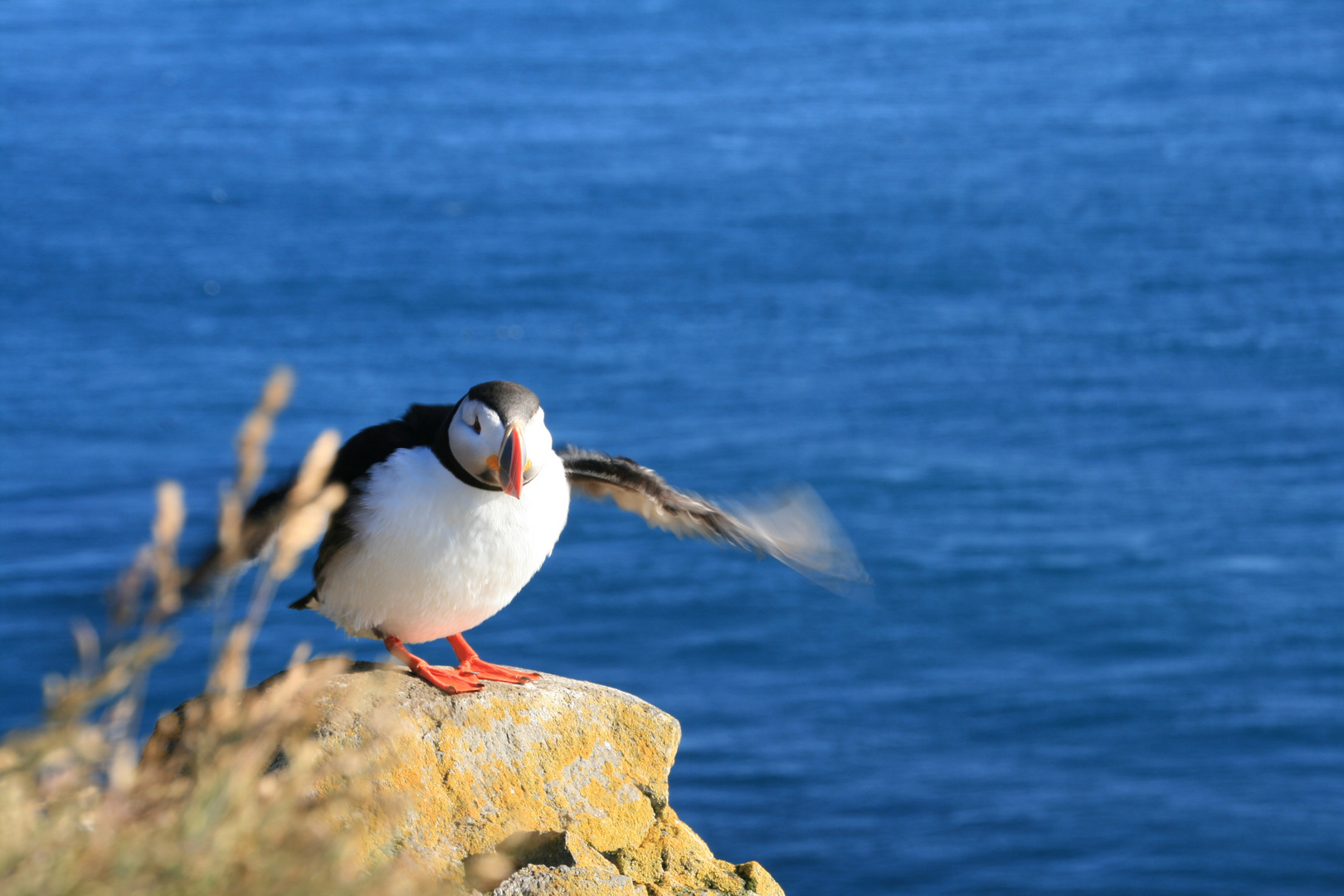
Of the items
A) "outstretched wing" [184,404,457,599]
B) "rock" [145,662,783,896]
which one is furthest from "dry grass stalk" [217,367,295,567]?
"outstretched wing" [184,404,457,599]

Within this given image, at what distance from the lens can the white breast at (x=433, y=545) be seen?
6.09 m

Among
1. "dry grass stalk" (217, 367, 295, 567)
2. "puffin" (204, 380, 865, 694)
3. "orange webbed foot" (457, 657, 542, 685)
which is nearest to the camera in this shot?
"dry grass stalk" (217, 367, 295, 567)

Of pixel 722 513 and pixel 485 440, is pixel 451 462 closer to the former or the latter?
pixel 485 440

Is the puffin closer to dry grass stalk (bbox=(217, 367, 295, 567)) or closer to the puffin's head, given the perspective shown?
the puffin's head

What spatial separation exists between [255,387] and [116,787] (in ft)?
143

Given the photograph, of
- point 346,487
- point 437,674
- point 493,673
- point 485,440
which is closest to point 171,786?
point 485,440

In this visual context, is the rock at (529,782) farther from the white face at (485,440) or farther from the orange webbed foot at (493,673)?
the white face at (485,440)

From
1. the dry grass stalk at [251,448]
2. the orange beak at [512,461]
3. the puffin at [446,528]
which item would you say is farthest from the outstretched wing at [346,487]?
the dry grass stalk at [251,448]

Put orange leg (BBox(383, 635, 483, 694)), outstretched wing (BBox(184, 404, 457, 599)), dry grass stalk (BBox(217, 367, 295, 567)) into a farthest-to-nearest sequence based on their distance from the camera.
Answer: orange leg (BBox(383, 635, 483, 694)) < outstretched wing (BBox(184, 404, 457, 599)) < dry grass stalk (BBox(217, 367, 295, 567))

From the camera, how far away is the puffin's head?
18.5ft

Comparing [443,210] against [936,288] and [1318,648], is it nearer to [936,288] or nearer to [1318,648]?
[936,288]

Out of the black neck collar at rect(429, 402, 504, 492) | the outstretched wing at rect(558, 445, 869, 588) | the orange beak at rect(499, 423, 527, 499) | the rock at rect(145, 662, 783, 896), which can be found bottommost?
the rock at rect(145, 662, 783, 896)

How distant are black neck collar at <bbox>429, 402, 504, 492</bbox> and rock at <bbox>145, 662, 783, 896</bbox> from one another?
3.16ft

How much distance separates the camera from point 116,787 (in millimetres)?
2729
